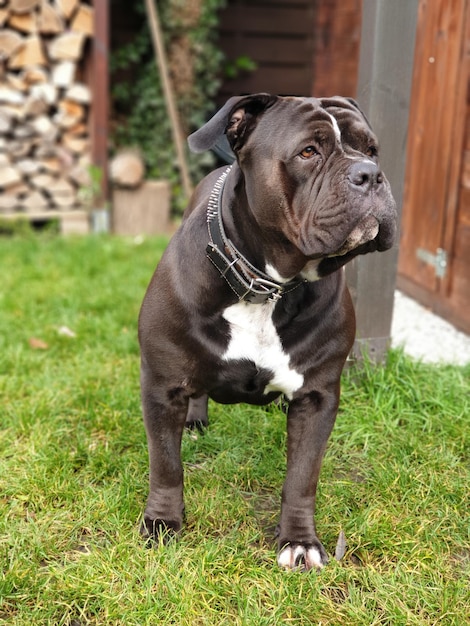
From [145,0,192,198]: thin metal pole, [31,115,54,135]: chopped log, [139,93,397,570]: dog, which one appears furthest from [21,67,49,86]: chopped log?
[139,93,397,570]: dog

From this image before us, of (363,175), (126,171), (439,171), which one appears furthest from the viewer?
(126,171)

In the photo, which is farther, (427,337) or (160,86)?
(160,86)

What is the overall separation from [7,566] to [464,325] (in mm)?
2738

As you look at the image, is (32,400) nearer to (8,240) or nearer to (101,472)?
(101,472)

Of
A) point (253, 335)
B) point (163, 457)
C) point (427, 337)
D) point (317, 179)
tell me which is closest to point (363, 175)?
point (317, 179)

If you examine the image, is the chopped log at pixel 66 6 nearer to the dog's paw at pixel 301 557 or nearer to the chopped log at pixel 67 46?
the chopped log at pixel 67 46

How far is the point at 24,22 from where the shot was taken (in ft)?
19.6

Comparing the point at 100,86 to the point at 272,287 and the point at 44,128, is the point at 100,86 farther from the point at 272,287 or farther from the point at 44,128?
the point at 272,287

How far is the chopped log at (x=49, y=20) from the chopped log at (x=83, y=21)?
0.11 m

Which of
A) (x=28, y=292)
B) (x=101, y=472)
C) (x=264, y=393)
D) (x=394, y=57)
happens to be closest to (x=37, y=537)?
(x=101, y=472)

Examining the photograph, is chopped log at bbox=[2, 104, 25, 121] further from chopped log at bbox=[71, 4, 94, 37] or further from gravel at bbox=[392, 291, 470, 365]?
gravel at bbox=[392, 291, 470, 365]

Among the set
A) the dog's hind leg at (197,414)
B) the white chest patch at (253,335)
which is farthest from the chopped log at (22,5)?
the white chest patch at (253,335)

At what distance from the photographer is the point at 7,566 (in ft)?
7.34

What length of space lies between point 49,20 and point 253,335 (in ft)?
15.2
